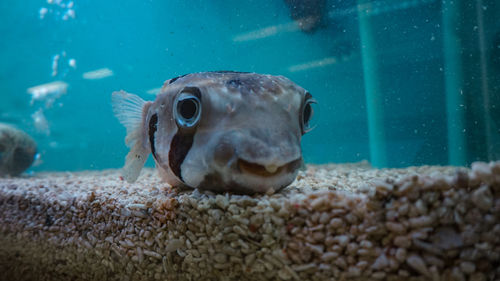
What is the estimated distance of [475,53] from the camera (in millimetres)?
3297

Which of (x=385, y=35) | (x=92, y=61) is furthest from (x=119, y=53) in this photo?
(x=385, y=35)

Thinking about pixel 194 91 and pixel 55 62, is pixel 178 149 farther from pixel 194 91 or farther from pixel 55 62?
pixel 55 62

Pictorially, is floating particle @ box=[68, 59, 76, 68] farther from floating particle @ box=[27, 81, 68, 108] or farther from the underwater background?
the underwater background

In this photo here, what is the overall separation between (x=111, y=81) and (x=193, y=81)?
35.1 feet

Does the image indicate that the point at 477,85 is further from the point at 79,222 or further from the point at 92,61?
the point at 92,61

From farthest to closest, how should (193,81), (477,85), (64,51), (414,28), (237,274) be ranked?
(64,51), (414,28), (477,85), (193,81), (237,274)

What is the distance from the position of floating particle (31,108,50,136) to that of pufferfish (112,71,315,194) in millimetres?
18436

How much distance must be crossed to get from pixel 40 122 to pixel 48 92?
3142 millimetres

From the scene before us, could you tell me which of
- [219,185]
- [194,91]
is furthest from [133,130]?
[219,185]

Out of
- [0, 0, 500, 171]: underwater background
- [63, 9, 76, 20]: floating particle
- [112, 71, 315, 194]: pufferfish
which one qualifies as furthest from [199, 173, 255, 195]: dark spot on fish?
[63, 9, 76, 20]: floating particle

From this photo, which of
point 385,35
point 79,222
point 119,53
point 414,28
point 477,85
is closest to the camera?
point 79,222

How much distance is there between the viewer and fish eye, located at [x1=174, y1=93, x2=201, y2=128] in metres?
1.78

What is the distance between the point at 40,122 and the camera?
17.3 m

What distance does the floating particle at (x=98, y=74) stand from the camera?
11082 millimetres
